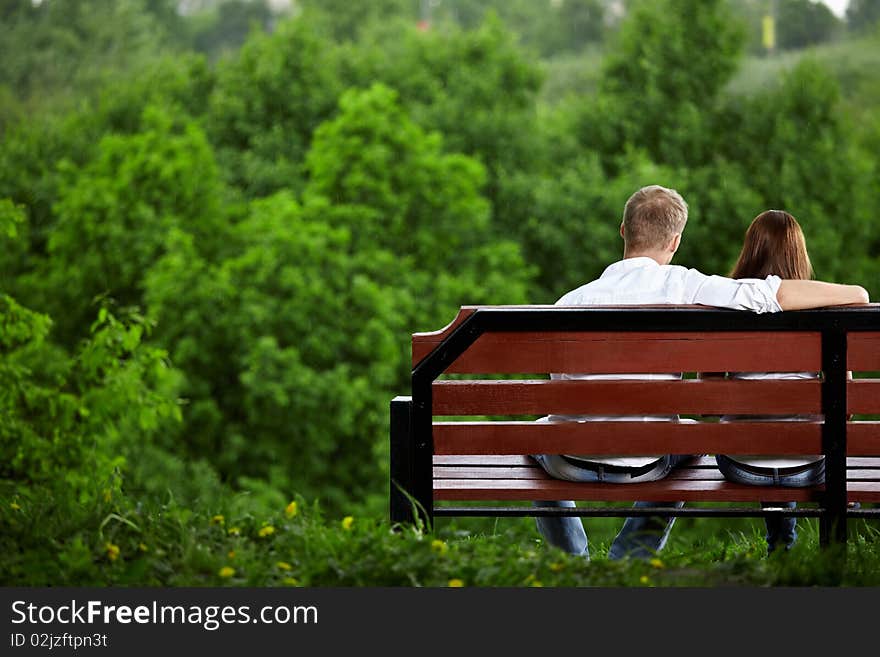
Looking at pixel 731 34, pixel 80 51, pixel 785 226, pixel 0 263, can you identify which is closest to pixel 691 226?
pixel 731 34

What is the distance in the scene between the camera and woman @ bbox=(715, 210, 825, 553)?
396 cm

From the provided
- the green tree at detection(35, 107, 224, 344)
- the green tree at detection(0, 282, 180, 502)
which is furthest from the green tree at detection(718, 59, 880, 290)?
the green tree at detection(0, 282, 180, 502)

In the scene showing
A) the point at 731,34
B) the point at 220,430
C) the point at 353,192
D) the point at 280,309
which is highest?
the point at 731,34

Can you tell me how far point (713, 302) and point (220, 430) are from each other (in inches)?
728

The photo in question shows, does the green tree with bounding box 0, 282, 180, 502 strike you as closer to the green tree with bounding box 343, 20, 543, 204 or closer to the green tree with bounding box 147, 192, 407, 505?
the green tree with bounding box 147, 192, 407, 505

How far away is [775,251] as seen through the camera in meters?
4.24

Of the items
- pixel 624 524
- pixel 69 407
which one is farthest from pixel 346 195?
pixel 624 524

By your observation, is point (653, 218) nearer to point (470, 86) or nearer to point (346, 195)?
point (346, 195)

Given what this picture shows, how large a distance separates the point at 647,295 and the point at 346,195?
1929 cm

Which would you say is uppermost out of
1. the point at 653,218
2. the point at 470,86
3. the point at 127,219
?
the point at 470,86

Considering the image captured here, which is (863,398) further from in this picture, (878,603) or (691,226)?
(691,226)

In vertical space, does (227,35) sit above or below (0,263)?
above

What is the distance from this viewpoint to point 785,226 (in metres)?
4.25

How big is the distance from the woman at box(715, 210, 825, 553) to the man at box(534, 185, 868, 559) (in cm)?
20
